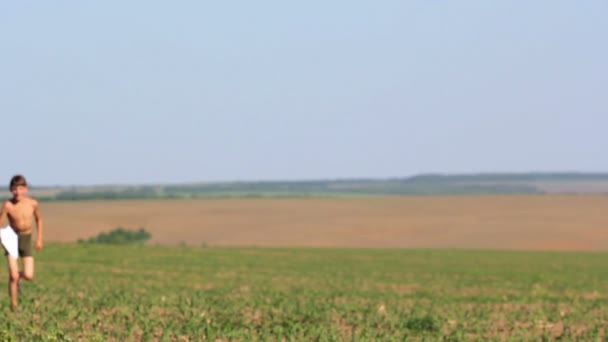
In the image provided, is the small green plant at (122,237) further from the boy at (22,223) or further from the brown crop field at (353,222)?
the boy at (22,223)

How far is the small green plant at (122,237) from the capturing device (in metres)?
75.3

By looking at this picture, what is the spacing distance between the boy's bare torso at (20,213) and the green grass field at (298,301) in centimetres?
119

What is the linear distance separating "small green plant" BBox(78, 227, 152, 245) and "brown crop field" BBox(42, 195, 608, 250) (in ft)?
3.93

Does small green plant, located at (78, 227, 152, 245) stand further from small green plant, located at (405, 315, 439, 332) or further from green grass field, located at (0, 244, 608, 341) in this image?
small green plant, located at (405, 315, 439, 332)

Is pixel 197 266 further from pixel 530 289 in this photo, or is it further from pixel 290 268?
pixel 530 289

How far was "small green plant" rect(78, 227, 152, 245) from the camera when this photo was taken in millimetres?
75331

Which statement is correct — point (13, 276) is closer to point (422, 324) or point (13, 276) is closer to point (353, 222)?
point (422, 324)

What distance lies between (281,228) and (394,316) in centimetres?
7236

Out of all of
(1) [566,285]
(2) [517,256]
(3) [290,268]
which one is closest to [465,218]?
(2) [517,256]

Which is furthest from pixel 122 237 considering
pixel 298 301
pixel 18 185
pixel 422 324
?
pixel 422 324

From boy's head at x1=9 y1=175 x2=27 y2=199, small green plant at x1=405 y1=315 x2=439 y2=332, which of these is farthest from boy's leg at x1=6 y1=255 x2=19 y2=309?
small green plant at x1=405 y1=315 x2=439 y2=332

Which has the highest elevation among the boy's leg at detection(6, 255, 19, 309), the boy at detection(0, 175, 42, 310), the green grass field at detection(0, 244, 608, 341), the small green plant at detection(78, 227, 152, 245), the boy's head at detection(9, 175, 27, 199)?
the boy's head at detection(9, 175, 27, 199)

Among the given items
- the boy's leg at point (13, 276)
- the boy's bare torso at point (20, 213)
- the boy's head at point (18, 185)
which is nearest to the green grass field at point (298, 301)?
the boy's leg at point (13, 276)

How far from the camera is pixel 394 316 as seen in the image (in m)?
17.9
